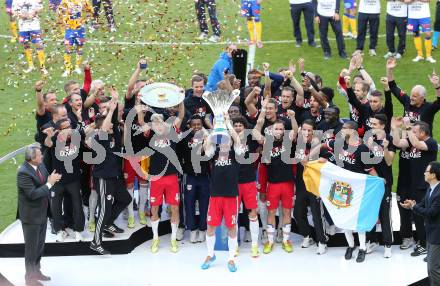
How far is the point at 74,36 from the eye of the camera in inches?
591

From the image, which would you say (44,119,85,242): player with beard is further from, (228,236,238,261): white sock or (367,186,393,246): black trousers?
(367,186,393,246): black trousers

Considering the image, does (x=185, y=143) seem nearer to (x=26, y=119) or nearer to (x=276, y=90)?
(x=276, y=90)

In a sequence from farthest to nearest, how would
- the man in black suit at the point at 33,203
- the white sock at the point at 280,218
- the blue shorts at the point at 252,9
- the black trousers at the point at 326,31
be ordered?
the blue shorts at the point at 252,9 → the black trousers at the point at 326,31 → the white sock at the point at 280,218 → the man in black suit at the point at 33,203

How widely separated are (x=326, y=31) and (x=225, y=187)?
7.63m

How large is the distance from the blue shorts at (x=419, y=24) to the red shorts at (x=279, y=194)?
7.10 metres

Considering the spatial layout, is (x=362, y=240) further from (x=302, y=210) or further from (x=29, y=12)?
(x=29, y=12)

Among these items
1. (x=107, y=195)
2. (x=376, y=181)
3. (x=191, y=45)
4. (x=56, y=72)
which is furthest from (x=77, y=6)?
(x=376, y=181)

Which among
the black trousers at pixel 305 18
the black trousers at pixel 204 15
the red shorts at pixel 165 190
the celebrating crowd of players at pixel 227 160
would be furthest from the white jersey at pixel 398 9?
the red shorts at pixel 165 190

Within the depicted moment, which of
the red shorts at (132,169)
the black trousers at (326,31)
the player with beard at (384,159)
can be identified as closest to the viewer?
the player with beard at (384,159)

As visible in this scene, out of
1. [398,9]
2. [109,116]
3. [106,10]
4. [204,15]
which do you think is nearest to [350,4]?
[398,9]

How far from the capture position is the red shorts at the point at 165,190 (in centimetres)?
967

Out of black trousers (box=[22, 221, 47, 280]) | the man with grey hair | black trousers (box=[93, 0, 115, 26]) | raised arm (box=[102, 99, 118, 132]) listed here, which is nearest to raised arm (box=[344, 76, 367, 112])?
the man with grey hair

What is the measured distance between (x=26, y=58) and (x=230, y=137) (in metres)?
7.80

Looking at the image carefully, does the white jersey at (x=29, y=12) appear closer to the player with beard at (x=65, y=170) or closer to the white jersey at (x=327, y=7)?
the white jersey at (x=327, y=7)
